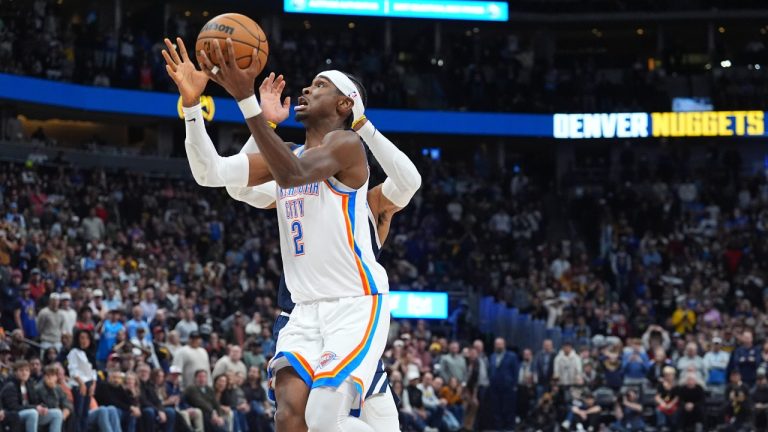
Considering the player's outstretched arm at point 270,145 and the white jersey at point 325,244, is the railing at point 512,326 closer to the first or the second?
the white jersey at point 325,244

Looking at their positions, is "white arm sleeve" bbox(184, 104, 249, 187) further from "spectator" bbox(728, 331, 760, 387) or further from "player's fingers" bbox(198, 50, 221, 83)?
"spectator" bbox(728, 331, 760, 387)

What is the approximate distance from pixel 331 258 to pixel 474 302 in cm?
2341

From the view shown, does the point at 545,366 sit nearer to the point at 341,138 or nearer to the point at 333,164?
the point at 341,138

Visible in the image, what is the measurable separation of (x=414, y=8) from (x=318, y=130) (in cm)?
3126

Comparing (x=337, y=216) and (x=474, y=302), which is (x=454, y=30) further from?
(x=337, y=216)

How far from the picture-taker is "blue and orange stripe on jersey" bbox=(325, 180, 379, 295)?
7363 millimetres

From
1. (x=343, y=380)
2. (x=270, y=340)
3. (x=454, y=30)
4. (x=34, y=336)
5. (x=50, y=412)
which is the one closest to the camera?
(x=343, y=380)

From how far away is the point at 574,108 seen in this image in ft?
123

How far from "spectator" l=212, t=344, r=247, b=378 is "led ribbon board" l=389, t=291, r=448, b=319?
9.01 m

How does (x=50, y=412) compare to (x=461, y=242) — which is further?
(x=461, y=242)

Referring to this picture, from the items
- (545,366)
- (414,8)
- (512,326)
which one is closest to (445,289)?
(512,326)

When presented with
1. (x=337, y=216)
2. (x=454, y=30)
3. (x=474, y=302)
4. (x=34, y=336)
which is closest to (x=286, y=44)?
(x=454, y=30)

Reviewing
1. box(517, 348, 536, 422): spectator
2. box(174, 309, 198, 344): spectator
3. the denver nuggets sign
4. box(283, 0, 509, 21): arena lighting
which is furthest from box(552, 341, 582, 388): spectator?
box(283, 0, 509, 21): arena lighting

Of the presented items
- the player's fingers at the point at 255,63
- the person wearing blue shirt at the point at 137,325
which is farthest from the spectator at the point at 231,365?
the player's fingers at the point at 255,63
